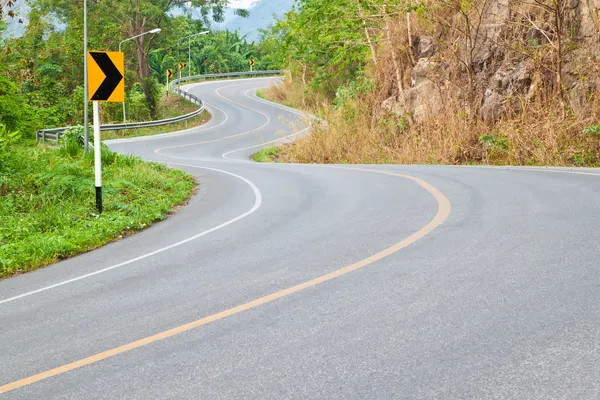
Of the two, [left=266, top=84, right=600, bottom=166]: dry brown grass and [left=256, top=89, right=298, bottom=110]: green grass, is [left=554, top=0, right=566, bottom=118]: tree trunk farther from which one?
[left=256, top=89, right=298, bottom=110]: green grass

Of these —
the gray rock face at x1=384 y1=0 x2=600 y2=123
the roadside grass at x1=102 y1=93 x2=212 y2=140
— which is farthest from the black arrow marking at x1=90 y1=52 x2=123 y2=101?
the roadside grass at x1=102 y1=93 x2=212 y2=140

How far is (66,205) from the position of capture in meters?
12.8

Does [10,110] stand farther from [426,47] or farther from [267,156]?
[426,47]

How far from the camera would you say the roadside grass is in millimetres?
48344

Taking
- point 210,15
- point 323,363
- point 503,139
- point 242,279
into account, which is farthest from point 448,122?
point 210,15

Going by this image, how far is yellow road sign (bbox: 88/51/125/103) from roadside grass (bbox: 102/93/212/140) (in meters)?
35.1

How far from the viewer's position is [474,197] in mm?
11539

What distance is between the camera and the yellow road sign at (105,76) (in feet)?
38.8

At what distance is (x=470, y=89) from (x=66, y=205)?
16.3m

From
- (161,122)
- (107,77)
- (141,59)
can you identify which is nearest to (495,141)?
(107,77)

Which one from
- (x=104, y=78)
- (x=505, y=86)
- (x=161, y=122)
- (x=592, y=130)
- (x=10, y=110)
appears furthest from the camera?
(x=161, y=122)

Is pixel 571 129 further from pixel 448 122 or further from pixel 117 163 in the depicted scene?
pixel 117 163

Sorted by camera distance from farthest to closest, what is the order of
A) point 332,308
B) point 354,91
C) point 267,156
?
point 267,156 → point 354,91 → point 332,308

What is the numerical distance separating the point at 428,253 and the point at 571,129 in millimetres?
13753
